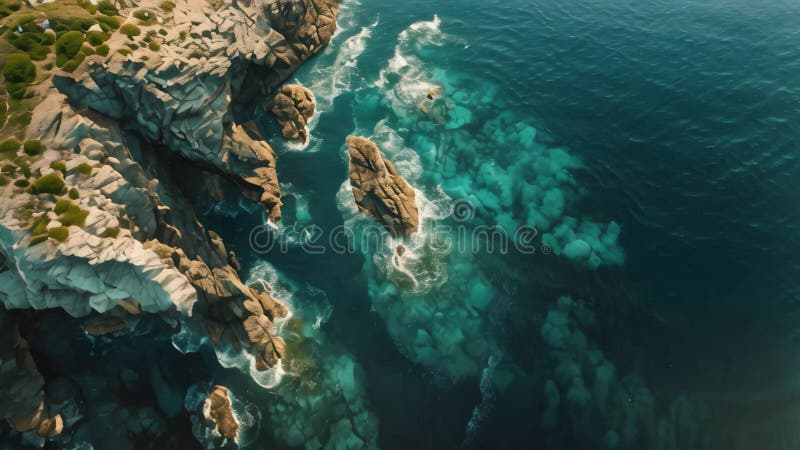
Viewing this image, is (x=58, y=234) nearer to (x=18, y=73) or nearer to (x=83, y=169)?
(x=83, y=169)

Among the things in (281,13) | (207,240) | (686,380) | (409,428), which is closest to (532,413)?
(409,428)

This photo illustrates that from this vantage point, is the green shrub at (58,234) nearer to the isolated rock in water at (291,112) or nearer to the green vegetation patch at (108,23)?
the green vegetation patch at (108,23)

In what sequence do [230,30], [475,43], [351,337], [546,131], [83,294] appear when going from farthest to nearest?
[475,43] < [546,131] < [230,30] < [351,337] < [83,294]

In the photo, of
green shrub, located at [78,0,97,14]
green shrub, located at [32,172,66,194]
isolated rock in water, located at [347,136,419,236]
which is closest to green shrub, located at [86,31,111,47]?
green shrub, located at [78,0,97,14]

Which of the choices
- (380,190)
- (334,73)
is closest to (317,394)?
(380,190)

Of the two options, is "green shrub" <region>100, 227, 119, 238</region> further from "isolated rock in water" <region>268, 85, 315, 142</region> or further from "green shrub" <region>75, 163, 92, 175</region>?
"isolated rock in water" <region>268, 85, 315, 142</region>

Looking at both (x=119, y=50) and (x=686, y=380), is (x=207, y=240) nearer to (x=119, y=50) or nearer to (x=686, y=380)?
(x=119, y=50)
